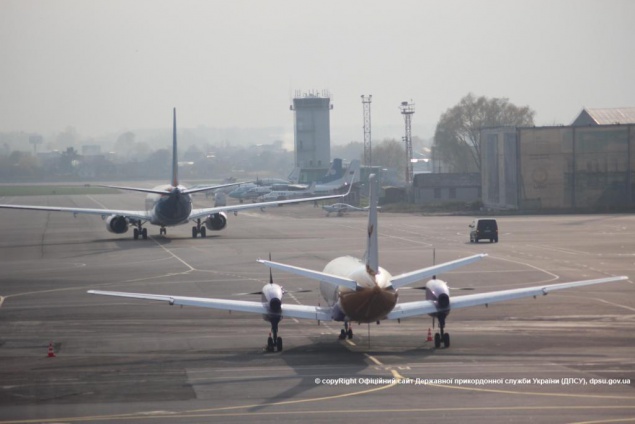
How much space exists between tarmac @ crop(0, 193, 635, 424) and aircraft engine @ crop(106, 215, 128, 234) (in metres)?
13.9

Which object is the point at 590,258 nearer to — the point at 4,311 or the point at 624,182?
the point at 4,311

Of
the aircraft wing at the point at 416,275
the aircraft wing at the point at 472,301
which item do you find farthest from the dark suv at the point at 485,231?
the aircraft wing at the point at 416,275

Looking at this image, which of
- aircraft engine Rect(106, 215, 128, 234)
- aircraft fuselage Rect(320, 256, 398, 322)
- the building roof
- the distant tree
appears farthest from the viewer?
the distant tree

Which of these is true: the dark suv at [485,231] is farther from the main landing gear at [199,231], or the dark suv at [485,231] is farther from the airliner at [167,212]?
the main landing gear at [199,231]

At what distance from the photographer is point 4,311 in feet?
140

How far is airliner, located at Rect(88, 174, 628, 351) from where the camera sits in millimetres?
28547

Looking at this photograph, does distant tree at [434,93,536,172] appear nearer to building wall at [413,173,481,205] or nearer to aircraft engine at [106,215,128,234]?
building wall at [413,173,481,205]

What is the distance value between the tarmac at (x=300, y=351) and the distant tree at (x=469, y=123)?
4405 inches

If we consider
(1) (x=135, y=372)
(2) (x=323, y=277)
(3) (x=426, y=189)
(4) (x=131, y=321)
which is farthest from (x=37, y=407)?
(3) (x=426, y=189)

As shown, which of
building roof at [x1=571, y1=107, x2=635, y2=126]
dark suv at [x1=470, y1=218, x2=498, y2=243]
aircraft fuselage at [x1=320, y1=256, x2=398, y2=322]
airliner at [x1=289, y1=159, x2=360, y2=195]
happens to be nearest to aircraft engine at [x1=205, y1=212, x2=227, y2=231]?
dark suv at [x1=470, y1=218, x2=498, y2=243]

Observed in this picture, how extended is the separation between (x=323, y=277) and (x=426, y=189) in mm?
105994

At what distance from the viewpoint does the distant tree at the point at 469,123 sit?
575ft

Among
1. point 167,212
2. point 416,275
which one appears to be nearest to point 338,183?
point 167,212

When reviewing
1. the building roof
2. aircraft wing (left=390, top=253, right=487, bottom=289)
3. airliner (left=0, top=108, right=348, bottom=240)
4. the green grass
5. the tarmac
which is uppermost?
the building roof
